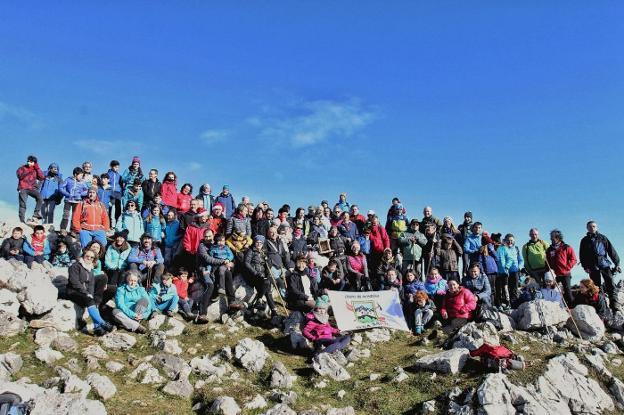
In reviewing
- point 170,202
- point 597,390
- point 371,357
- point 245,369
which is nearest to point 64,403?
point 245,369

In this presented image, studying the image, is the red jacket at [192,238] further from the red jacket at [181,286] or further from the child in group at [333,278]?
the child in group at [333,278]

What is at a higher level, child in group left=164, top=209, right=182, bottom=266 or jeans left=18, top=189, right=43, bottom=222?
jeans left=18, top=189, right=43, bottom=222

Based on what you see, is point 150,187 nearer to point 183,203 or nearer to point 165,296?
point 183,203

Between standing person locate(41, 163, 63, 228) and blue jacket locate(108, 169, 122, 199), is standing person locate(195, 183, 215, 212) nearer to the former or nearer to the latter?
blue jacket locate(108, 169, 122, 199)

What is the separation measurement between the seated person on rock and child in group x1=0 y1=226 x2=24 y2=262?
8591 millimetres

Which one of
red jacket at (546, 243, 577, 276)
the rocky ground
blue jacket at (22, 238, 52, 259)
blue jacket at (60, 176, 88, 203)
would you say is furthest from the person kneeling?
red jacket at (546, 243, 577, 276)

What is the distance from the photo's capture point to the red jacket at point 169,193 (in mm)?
19500

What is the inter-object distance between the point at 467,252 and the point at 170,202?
1180 centimetres

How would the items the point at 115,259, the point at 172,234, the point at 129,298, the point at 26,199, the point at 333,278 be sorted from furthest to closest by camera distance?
the point at 26,199
the point at 172,234
the point at 333,278
the point at 115,259
the point at 129,298

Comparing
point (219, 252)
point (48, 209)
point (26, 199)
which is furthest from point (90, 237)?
point (26, 199)

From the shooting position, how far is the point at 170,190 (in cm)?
1967

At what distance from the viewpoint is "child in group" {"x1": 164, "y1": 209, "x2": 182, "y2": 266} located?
17.8 meters

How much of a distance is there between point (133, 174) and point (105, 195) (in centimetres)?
135

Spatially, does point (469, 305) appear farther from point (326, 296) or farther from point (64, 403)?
point (64, 403)
